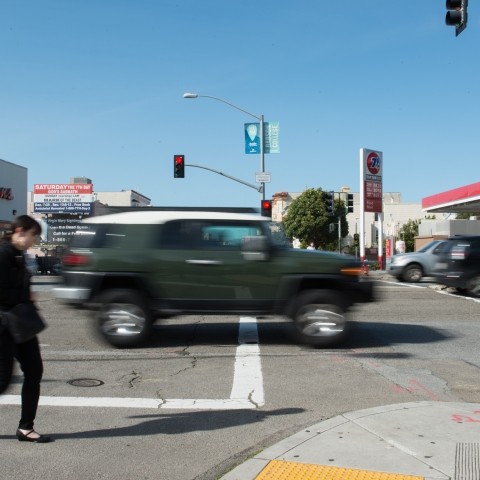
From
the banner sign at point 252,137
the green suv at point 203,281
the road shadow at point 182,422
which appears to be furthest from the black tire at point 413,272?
the road shadow at point 182,422

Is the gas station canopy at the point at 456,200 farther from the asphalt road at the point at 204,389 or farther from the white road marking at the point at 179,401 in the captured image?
the white road marking at the point at 179,401

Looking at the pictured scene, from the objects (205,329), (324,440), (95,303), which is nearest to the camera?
(324,440)

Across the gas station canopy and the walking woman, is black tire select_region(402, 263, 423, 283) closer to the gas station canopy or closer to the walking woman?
the gas station canopy

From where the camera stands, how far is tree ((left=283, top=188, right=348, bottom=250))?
74.1 meters

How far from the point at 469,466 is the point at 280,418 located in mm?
1831

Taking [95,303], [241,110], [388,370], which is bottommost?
[388,370]

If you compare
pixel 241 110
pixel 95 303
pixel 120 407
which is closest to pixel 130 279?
pixel 95 303

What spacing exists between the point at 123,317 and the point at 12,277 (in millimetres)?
4304

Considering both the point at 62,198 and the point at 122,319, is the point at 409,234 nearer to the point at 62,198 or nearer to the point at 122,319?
the point at 62,198

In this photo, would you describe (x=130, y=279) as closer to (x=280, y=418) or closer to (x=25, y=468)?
(x=280, y=418)

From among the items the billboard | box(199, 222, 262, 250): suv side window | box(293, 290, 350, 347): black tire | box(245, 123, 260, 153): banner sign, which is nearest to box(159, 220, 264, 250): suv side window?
box(199, 222, 262, 250): suv side window

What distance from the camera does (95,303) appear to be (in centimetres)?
867

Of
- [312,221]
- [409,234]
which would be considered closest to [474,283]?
[312,221]

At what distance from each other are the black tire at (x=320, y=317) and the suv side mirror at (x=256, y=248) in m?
0.84
